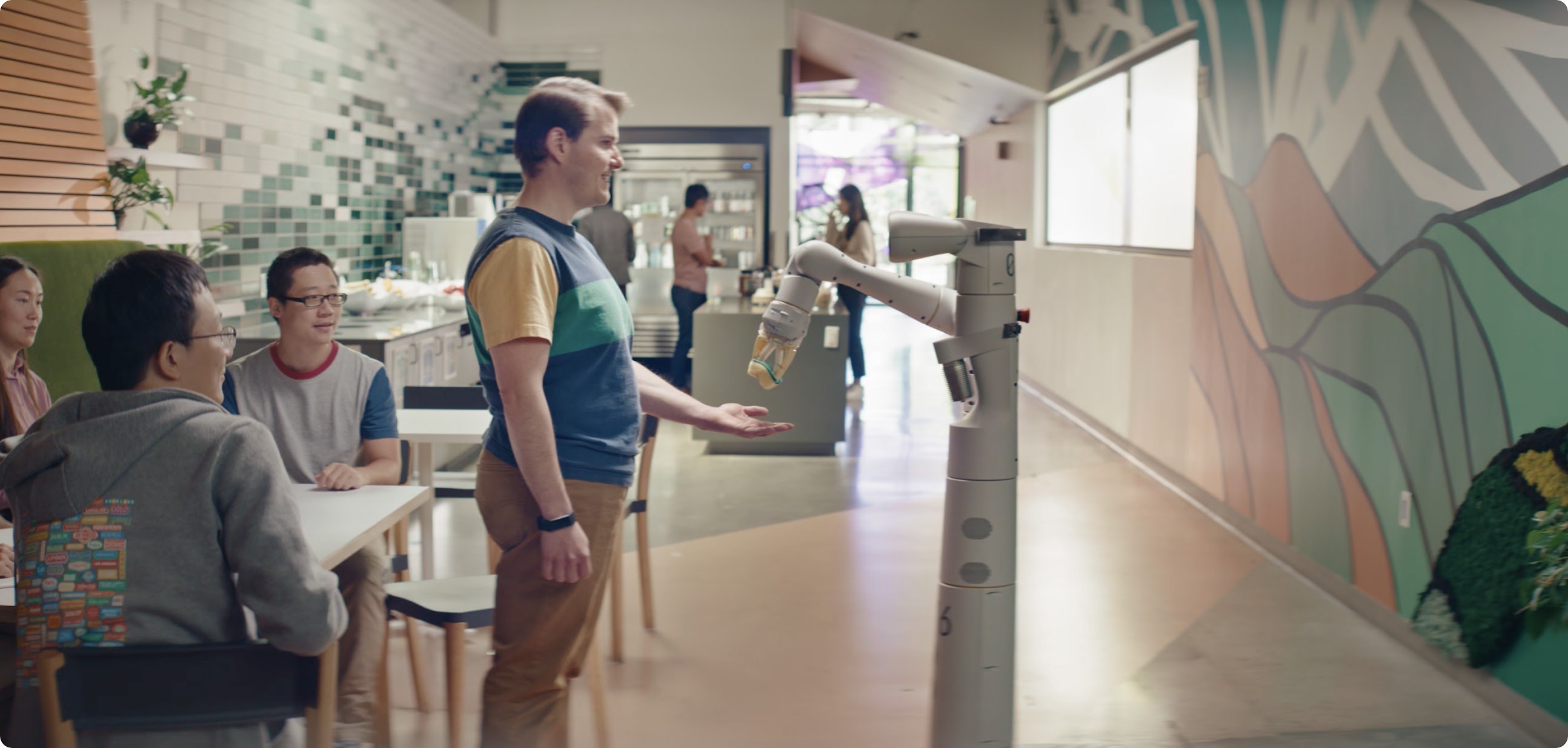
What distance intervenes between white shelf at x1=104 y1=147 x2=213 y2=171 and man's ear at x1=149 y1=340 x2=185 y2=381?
2792 mm

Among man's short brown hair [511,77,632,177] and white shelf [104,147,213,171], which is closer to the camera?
man's short brown hair [511,77,632,177]

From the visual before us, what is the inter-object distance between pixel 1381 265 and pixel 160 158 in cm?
414

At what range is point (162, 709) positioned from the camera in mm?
1445

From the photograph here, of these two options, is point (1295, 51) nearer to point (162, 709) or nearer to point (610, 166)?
point (610, 166)

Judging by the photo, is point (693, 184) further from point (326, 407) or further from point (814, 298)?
point (814, 298)

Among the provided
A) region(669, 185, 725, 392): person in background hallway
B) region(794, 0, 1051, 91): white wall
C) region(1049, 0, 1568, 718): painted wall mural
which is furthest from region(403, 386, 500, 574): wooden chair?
region(794, 0, 1051, 91): white wall

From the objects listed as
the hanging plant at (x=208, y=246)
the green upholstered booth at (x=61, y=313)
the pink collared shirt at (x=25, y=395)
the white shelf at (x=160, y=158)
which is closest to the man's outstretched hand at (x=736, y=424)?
the pink collared shirt at (x=25, y=395)

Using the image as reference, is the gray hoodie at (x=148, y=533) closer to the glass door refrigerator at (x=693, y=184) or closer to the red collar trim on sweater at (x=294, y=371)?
the red collar trim on sweater at (x=294, y=371)

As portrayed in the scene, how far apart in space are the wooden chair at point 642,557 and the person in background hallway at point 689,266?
13.9 ft

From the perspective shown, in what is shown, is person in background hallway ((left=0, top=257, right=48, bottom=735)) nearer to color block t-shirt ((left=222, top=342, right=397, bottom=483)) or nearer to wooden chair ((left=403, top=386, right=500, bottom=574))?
color block t-shirt ((left=222, top=342, right=397, bottom=483))

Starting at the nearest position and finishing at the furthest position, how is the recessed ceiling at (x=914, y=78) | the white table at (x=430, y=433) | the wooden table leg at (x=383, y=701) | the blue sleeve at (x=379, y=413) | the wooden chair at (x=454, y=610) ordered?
the wooden chair at (x=454, y=610)
the wooden table leg at (x=383, y=701)
the blue sleeve at (x=379, y=413)
the white table at (x=430, y=433)
the recessed ceiling at (x=914, y=78)

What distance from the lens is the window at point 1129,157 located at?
19.5ft

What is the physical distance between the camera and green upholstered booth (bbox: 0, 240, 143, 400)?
3.26 m

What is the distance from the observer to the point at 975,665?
70.1 inches
